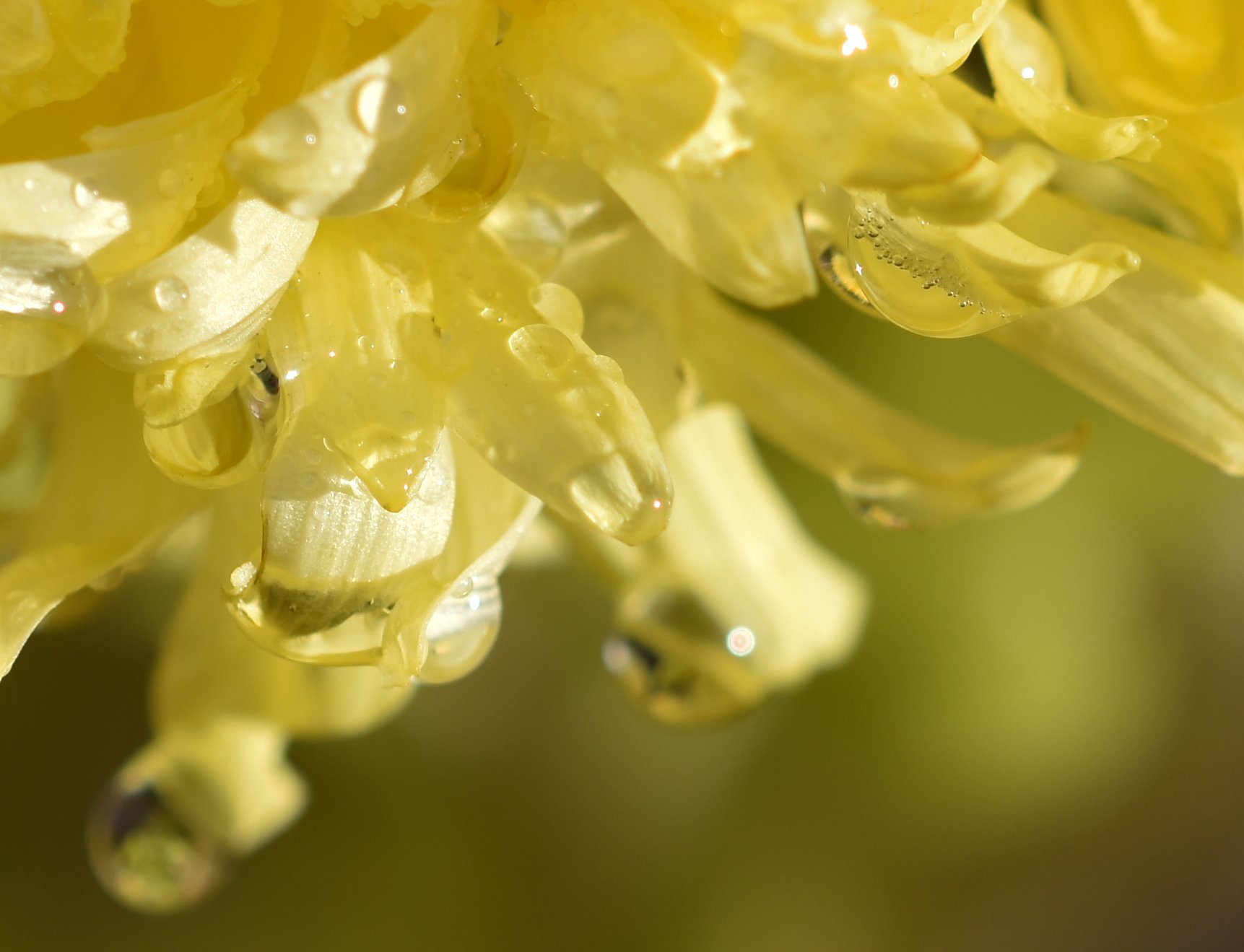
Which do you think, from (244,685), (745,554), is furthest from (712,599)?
(244,685)

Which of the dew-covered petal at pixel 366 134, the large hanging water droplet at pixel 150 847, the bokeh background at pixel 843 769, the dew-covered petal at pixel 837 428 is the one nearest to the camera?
the dew-covered petal at pixel 366 134

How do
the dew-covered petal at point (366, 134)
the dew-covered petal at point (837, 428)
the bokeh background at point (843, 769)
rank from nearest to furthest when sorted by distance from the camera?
the dew-covered petal at point (366, 134), the dew-covered petal at point (837, 428), the bokeh background at point (843, 769)

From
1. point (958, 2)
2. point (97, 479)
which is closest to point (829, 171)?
point (958, 2)

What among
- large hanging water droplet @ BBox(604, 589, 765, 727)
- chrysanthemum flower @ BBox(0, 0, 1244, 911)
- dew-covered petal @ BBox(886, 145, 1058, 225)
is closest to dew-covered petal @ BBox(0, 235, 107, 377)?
chrysanthemum flower @ BBox(0, 0, 1244, 911)

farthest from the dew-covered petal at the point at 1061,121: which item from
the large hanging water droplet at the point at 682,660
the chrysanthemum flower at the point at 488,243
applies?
the large hanging water droplet at the point at 682,660

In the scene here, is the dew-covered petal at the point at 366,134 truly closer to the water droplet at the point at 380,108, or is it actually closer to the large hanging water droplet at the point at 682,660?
the water droplet at the point at 380,108

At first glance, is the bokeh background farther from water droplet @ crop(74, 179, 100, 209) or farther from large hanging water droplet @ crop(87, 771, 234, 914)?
water droplet @ crop(74, 179, 100, 209)

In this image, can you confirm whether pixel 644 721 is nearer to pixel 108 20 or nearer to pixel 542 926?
pixel 542 926
